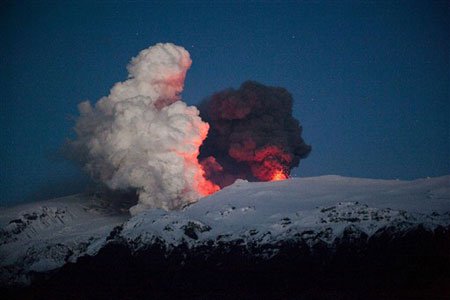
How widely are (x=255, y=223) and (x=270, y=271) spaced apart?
306 inches

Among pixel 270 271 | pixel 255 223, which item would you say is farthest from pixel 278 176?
pixel 270 271

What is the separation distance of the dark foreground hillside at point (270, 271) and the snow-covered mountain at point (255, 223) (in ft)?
1.65

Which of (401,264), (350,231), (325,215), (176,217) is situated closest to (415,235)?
(401,264)

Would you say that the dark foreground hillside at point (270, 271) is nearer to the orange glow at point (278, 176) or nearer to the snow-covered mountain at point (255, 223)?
the snow-covered mountain at point (255, 223)

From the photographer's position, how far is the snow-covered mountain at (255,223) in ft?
155

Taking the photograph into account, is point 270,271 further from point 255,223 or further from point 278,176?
point 278,176

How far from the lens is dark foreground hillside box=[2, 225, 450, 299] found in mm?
41000

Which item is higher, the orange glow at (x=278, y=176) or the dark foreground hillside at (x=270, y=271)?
the orange glow at (x=278, y=176)

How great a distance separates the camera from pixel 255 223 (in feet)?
174

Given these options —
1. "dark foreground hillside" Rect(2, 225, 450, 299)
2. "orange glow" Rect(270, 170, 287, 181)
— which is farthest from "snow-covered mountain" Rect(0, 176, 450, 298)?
"orange glow" Rect(270, 170, 287, 181)

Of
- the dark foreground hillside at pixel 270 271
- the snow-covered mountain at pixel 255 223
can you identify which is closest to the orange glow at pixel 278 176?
the snow-covered mountain at pixel 255 223

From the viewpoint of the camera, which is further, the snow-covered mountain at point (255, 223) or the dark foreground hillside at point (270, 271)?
the snow-covered mountain at point (255, 223)

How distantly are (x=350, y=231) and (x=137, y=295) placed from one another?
2411cm

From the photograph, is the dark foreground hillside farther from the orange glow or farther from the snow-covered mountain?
the orange glow
